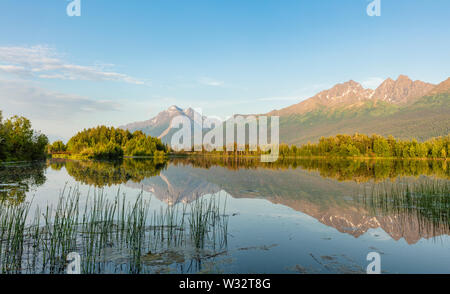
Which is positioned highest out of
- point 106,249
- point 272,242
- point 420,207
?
point 420,207

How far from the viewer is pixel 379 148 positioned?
114375mm

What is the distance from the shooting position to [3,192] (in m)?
17.5

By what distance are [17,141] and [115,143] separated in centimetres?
6072

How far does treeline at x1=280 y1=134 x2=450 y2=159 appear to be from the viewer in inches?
4149

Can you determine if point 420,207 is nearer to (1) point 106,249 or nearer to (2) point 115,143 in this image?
(1) point 106,249

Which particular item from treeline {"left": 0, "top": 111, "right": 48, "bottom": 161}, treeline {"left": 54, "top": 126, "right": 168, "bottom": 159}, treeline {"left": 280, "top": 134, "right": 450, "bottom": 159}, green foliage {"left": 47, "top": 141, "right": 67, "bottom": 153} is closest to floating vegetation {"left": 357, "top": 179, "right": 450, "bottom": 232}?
treeline {"left": 0, "top": 111, "right": 48, "bottom": 161}

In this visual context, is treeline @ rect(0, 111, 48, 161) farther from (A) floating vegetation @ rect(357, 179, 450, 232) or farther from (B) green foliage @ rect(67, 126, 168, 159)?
(A) floating vegetation @ rect(357, 179, 450, 232)

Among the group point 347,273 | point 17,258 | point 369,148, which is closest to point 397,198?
point 347,273

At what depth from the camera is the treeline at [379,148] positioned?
105 metres

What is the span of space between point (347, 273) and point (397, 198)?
12.6m

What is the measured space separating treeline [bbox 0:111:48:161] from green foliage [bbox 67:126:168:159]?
33.2m

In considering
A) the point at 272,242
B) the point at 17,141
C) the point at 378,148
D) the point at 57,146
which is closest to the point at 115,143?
the point at 57,146

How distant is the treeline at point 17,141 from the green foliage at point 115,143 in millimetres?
33224

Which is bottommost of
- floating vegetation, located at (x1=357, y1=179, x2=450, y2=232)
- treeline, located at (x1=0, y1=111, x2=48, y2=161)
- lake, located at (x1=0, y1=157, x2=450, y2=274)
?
lake, located at (x1=0, y1=157, x2=450, y2=274)
